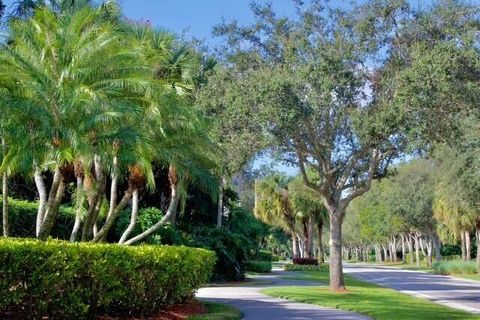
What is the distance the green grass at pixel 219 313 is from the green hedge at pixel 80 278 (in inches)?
50.6

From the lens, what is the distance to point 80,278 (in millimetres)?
11461

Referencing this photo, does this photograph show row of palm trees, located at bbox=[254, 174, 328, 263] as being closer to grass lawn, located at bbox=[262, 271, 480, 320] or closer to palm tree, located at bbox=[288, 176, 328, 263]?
palm tree, located at bbox=[288, 176, 328, 263]

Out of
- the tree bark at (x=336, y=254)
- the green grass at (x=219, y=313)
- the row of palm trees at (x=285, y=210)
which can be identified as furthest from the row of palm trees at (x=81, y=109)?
the row of palm trees at (x=285, y=210)

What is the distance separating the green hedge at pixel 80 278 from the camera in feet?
33.5

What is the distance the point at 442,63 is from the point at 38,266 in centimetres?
1428

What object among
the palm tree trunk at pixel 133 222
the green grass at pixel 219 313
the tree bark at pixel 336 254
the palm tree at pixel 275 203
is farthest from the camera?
the palm tree at pixel 275 203

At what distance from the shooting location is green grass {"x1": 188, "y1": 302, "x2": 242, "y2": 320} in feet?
51.4

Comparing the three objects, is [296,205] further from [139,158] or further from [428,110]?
[139,158]

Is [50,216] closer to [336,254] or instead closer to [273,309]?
[273,309]

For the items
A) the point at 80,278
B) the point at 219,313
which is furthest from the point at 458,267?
the point at 80,278

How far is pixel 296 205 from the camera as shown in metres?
56.5

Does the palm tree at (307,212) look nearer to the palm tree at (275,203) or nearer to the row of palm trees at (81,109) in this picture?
the palm tree at (275,203)

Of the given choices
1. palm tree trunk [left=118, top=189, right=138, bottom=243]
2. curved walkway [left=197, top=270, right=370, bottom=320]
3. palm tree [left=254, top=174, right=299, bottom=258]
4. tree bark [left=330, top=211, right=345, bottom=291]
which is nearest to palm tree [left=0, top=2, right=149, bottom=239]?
palm tree trunk [left=118, top=189, right=138, bottom=243]

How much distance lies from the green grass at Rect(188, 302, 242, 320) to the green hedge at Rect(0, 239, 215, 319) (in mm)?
1286
